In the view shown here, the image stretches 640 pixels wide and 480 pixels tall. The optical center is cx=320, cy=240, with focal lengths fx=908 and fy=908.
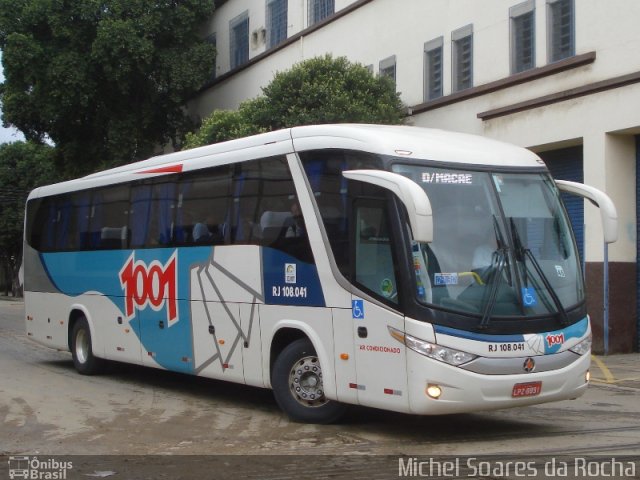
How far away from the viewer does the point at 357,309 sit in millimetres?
8938

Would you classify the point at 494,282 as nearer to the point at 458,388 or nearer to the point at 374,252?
the point at 458,388

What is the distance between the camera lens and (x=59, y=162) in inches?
1319

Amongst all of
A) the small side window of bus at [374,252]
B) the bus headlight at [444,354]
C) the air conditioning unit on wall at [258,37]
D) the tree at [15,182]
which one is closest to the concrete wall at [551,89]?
the air conditioning unit on wall at [258,37]

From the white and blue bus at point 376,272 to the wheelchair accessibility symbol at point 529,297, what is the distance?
16 millimetres

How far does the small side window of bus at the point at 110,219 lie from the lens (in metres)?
13.5

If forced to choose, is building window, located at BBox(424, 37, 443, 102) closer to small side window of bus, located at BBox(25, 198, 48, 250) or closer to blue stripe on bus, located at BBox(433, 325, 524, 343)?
small side window of bus, located at BBox(25, 198, 48, 250)

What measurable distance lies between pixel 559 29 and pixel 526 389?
11089 millimetres

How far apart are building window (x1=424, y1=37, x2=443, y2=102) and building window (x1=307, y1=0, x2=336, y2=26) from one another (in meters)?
4.93

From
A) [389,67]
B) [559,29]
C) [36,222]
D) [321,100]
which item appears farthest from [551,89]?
[36,222]

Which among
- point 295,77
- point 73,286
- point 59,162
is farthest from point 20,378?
point 59,162

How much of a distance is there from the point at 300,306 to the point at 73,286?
6.53 meters

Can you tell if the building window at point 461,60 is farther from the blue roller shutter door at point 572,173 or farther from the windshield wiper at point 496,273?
the windshield wiper at point 496,273

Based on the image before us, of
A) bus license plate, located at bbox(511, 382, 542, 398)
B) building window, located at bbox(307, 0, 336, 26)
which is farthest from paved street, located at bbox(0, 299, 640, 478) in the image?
building window, located at bbox(307, 0, 336, 26)

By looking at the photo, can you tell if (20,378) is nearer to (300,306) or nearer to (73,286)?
(73,286)
